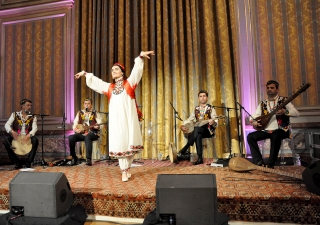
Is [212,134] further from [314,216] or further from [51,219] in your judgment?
[51,219]

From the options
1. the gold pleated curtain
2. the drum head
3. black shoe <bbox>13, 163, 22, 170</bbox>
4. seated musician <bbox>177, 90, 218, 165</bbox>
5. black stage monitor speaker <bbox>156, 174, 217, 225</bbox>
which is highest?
the gold pleated curtain

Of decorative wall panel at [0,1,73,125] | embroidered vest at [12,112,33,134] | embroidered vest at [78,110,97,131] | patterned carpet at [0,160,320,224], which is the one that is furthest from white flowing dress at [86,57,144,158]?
decorative wall panel at [0,1,73,125]

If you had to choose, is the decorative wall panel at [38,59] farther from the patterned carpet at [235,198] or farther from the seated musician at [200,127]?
the patterned carpet at [235,198]

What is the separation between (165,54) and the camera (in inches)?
216

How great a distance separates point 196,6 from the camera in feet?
17.9

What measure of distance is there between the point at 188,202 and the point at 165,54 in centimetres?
407

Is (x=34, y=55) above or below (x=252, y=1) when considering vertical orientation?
below

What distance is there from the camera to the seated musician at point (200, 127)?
4.41m

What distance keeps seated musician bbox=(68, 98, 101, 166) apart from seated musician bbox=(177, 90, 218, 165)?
5.34 ft

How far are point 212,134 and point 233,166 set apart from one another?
1.16 m

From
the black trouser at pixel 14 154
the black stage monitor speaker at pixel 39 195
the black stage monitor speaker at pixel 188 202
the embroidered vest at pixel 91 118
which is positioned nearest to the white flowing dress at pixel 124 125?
the black stage monitor speaker at pixel 39 195

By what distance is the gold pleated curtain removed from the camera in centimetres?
520

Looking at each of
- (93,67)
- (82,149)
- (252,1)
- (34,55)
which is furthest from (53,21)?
(252,1)

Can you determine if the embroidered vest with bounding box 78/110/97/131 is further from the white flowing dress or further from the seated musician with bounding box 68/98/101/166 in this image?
the white flowing dress
